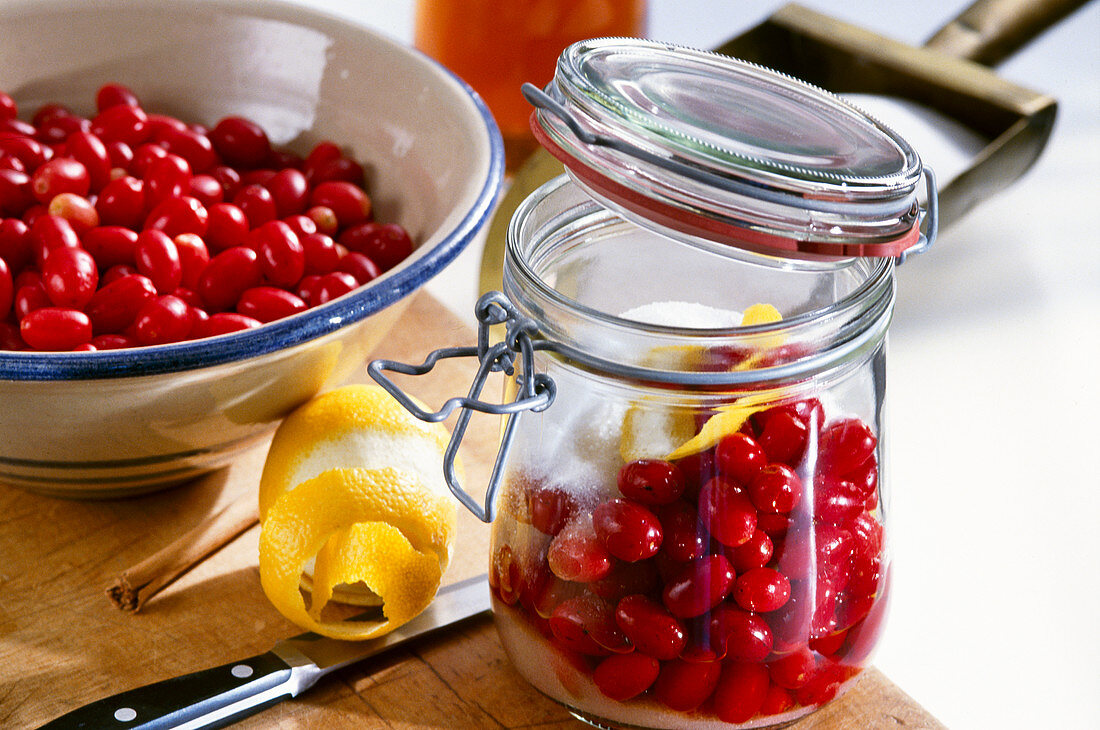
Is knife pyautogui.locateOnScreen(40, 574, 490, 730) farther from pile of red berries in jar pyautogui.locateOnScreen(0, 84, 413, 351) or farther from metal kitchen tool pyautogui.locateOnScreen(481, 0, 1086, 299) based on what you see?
metal kitchen tool pyautogui.locateOnScreen(481, 0, 1086, 299)

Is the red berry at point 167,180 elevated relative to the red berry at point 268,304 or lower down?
elevated

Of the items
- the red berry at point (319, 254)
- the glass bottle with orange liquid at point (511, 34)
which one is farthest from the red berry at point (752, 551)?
the glass bottle with orange liquid at point (511, 34)

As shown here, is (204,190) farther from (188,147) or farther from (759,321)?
(759,321)

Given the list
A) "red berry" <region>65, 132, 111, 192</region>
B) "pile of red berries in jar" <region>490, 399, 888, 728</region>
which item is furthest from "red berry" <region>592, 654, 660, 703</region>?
"red berry" <region>65, 132, 111, 192</region>

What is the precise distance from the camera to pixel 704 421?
419 mm

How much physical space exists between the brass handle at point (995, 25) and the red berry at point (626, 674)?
801mm

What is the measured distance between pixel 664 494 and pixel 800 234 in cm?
11

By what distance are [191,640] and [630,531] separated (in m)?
0.24

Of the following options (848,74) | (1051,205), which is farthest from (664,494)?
(1051,205)

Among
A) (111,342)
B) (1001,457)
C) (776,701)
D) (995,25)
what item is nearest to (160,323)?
(111,342)

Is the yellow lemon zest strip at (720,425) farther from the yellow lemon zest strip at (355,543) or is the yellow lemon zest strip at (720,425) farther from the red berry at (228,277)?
the red berry at (228,277)

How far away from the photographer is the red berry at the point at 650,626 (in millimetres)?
408

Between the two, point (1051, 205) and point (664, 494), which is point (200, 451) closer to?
point (664, 494)

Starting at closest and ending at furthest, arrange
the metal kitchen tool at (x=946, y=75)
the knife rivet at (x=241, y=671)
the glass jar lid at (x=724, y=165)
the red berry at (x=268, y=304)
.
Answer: the glass jar lid at (x=724, y=165) < the knife rivet at (x=241, y=671) < the red berry at (x=268, y=304) < the metal kitchen tool at (x=946, y=75)
